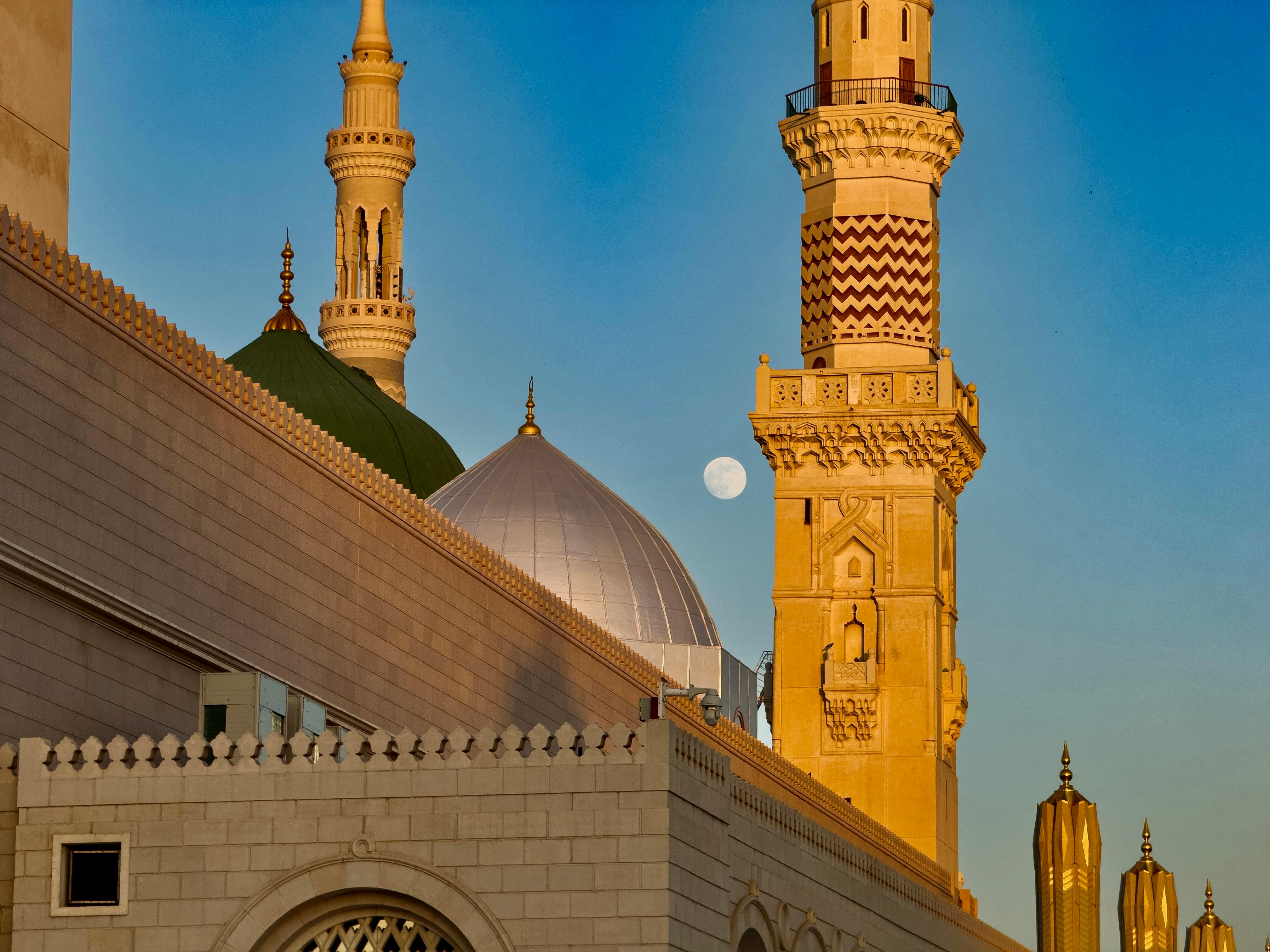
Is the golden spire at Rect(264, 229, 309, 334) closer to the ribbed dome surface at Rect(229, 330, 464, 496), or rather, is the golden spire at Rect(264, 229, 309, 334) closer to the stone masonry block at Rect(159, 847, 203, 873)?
the ribbed dome surface at Rect(229, 330, 464, 496)

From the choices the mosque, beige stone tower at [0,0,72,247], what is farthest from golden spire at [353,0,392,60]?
beige stone tower at [0,0,72,247]

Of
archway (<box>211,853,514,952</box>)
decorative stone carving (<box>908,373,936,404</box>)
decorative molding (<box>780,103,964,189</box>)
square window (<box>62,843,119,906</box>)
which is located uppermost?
decorative molding (<box>780,103,964,189</box>)

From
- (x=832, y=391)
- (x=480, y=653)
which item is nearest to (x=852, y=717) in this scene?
(x=832, y=391)

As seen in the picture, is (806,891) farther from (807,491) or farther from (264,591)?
(807,491)

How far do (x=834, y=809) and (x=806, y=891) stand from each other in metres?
14.0

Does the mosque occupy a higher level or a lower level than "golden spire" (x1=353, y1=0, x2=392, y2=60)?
lower

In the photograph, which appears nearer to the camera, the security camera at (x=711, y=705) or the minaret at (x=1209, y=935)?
the security camera at (x=711, y=705)

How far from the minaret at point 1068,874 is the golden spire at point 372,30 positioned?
88.4ft

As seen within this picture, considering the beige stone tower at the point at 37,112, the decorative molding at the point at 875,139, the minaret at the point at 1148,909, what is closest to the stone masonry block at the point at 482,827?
the beige stone tower at the point at 37,112

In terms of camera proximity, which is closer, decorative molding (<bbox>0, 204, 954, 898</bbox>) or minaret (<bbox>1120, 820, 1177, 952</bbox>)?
decorative molding (<bbox>0, 204, 954, 898</bbox>)

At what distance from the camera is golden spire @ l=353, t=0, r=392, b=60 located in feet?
209

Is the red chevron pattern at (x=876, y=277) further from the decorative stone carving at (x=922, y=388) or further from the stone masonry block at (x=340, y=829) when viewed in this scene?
the stone masonry block at (x=340, y=829)

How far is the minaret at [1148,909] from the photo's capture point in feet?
188

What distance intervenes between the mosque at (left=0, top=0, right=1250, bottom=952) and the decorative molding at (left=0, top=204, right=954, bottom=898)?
0.19ft
